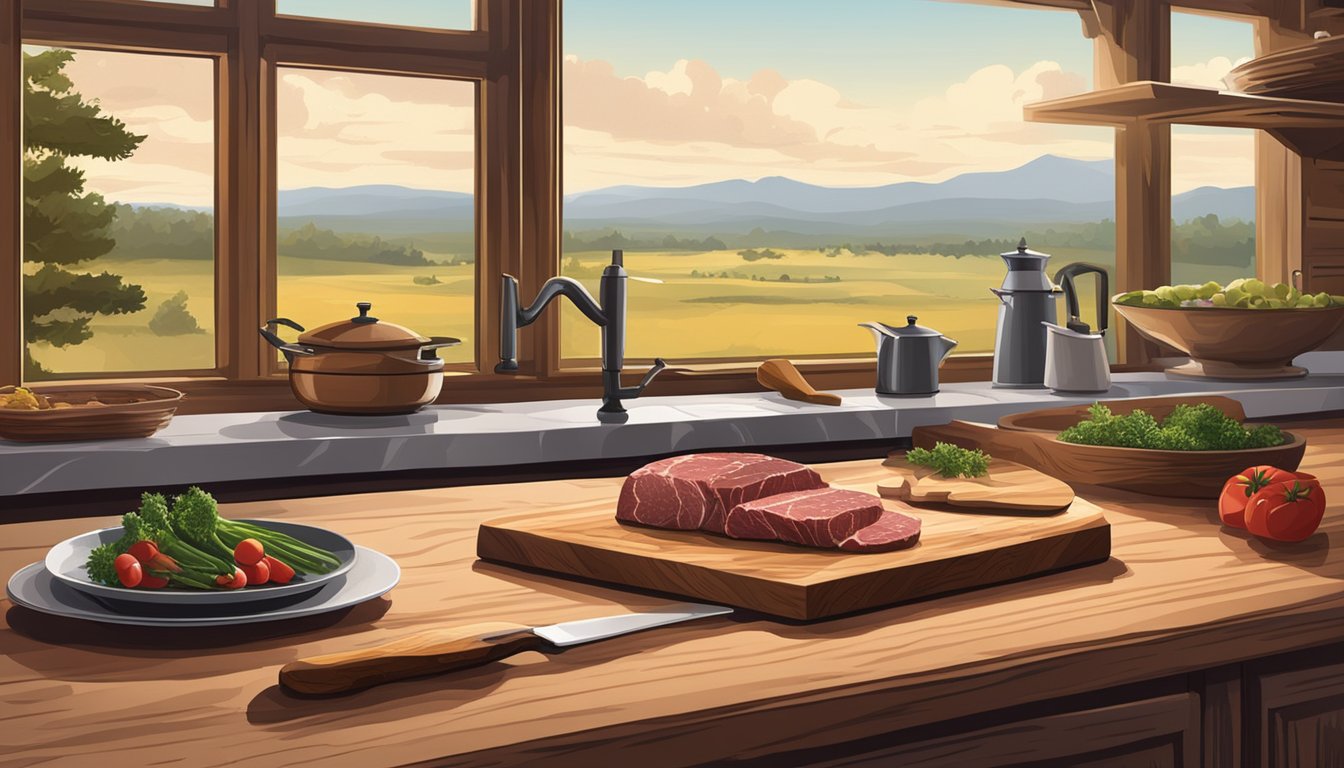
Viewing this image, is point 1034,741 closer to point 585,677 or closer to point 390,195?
point 585,677

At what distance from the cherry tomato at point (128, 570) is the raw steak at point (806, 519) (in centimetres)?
58

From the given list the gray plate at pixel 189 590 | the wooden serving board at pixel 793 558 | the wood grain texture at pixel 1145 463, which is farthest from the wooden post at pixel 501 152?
the gray plate at pixel 189 590

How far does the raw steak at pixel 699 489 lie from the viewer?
4.47 feet

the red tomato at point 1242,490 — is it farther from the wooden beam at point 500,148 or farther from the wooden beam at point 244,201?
the wooden beam at point 244,201

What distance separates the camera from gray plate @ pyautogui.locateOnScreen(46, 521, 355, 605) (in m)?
1.00

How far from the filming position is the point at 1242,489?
1508mm

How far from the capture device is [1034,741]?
106 cm

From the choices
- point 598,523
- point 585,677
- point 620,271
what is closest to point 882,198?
point 620,271

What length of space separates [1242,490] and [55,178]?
8.42 ft

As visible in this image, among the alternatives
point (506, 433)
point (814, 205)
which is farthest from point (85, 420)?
point (814, 205)

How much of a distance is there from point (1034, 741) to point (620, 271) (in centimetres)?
155

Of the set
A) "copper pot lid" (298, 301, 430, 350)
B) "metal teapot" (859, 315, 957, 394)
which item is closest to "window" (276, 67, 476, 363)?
"copper pot lid" (298, 301, 430, 350)

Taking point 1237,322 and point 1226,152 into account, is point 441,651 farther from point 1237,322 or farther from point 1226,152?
point 1226,152

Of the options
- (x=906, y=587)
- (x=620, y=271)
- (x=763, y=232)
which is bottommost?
(x=906, y=587)
